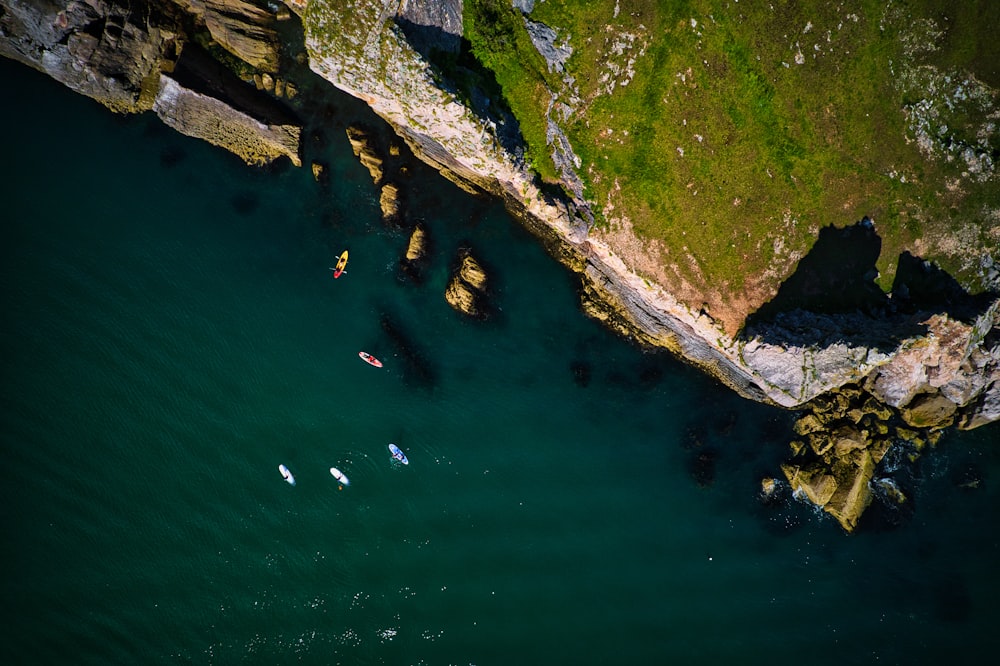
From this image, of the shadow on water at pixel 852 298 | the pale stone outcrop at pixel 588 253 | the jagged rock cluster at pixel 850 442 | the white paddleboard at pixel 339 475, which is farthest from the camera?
the white paddleboard at pixel 339 475

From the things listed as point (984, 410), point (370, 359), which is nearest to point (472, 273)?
point (370, 359)

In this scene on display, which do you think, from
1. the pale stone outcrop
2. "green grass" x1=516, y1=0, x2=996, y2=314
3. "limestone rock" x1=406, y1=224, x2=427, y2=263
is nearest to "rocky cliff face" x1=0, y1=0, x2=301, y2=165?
the pale stone outcrop

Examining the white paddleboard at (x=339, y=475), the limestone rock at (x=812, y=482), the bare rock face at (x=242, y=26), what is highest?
the bare rock face at (x=242, y=26)

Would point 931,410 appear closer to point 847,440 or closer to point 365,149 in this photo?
point 847,440

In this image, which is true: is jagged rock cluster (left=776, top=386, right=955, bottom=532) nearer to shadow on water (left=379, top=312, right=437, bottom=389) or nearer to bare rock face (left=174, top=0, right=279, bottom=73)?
shadow on water (left=379, top=312, right=437, bottom=389)

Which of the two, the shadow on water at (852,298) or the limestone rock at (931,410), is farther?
the limestone rock at (931,410)

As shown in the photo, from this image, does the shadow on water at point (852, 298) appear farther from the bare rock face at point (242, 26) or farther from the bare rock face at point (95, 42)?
the bare rock face at point (95, 42)

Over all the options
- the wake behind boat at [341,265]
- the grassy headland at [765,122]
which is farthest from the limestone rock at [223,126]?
the grassy headland at [765,122]
